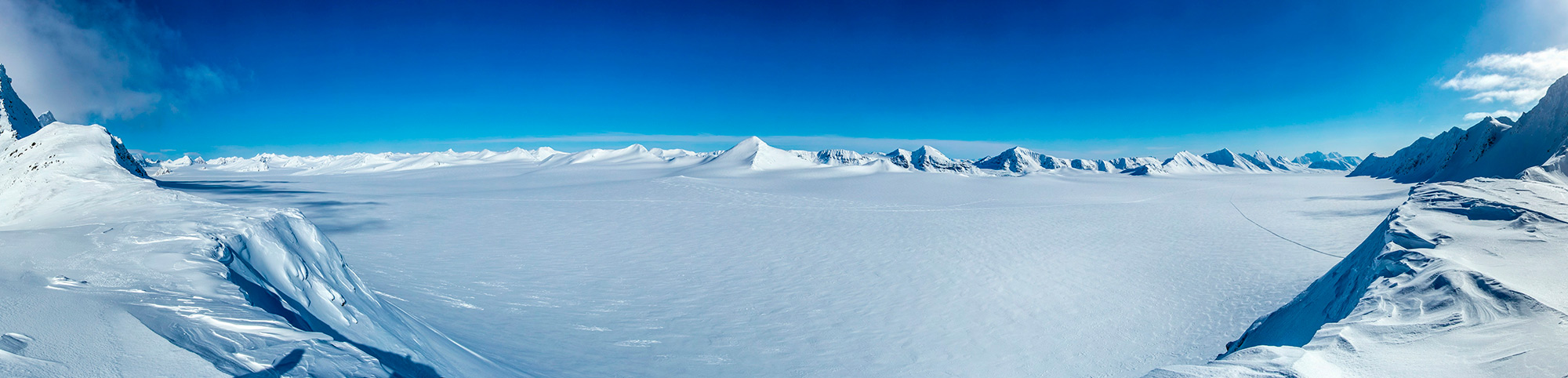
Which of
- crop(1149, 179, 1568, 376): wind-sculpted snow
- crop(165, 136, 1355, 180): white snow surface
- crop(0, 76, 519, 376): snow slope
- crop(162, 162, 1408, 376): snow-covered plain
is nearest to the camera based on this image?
crop(0, 76, 519, 376): snow slope

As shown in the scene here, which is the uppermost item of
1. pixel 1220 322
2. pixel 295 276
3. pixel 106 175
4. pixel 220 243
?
pixel 106 175

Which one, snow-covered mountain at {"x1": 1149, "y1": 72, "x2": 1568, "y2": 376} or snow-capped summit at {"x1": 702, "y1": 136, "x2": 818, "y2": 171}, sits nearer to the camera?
snow-covered mountain at {"x1": 1149, "y1": 72, "x2": 1568, "y2": 376}

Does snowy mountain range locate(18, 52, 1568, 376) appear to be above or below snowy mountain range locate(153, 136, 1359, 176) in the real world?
below

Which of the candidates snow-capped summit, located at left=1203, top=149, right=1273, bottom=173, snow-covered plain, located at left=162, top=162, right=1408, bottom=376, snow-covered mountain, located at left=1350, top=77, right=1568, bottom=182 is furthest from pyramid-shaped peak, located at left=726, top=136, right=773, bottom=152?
snow-capped summit, located at left=1203, top=149, right=1273, bottom=173

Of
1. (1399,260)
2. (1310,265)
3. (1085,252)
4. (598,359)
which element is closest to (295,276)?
(598,359)

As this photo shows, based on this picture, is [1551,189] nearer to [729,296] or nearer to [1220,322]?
[1220,322]

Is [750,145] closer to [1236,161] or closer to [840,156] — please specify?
[840,156]

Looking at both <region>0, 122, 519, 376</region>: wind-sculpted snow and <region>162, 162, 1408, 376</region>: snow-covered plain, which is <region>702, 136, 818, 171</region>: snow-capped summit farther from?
<region>0, 122, 519, 376</region>: wind-sculpted snow

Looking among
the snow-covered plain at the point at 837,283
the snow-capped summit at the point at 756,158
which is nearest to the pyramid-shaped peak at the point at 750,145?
the snow-capped summit at the point at 756,158
